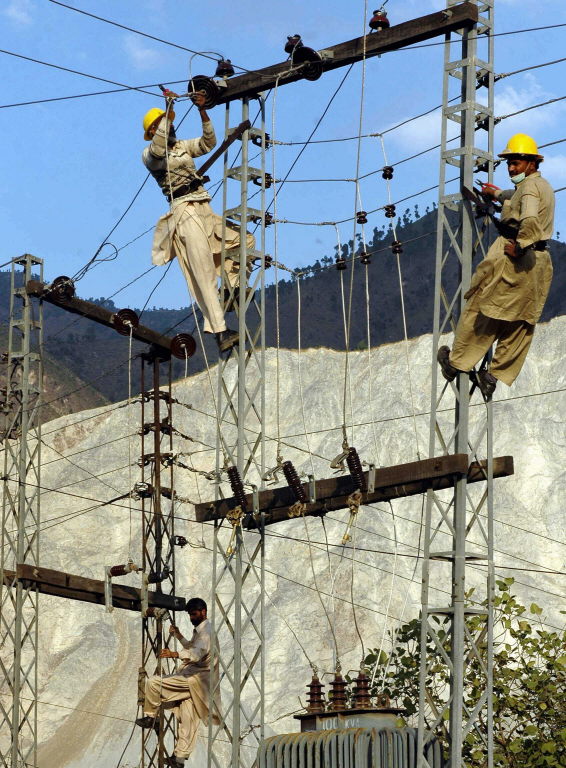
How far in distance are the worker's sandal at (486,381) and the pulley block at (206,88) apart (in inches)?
223

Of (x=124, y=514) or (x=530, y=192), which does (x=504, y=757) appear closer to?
(x=530, y=192)

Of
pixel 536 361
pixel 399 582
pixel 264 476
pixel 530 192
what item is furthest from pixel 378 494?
pixel 536 361

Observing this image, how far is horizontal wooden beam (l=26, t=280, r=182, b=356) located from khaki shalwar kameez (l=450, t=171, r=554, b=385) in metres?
12.4

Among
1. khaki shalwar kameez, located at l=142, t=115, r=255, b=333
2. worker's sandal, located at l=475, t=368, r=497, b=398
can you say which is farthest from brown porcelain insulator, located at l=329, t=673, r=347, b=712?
khaki shalwar kameez, located at l=142, t=115, r=255, b=333

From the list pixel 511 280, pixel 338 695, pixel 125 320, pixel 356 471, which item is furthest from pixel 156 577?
pixel 511 280

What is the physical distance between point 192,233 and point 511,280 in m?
5.27

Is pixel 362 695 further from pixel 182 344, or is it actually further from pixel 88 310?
pixel 88 310

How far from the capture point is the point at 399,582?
56.4 metres

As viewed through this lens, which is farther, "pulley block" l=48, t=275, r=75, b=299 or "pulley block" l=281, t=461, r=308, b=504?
"pulley block" l=48, t=275, r=75, b=299

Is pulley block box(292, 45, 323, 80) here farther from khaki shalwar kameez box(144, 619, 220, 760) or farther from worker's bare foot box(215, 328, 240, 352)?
khaki shalwar kameez box(144, 619, 220, 760)

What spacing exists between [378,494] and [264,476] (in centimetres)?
174

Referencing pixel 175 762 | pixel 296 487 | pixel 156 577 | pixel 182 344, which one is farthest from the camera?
pixel 182 344

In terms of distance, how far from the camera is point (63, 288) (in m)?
29.9

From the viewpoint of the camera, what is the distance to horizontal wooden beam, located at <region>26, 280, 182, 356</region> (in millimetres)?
29250
